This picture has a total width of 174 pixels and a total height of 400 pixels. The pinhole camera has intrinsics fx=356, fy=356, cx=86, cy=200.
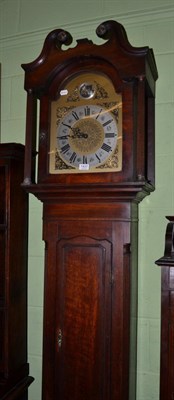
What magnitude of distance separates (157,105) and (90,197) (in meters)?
0.60

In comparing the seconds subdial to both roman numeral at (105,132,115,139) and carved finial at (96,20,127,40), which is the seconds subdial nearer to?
roman numeral at (105,132,115,139)

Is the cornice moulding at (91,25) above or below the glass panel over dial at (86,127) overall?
above

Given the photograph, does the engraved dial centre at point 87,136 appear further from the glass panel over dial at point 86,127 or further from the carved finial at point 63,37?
the carved finial at point 63,37

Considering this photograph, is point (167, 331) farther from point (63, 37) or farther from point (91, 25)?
point (91, 25)

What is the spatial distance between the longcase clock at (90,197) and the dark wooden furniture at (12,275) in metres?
0.20

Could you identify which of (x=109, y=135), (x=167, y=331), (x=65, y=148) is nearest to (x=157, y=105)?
(x=109, y=135)

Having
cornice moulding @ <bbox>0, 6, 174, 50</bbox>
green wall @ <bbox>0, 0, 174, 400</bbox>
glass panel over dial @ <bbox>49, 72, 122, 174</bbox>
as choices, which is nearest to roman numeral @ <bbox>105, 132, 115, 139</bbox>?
glass panel over dial @ <bbox>49, 72, 122, 174</bbox>

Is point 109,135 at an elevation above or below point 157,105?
below

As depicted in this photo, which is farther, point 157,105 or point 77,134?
point 157,105

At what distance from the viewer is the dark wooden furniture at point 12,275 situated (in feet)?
5.29

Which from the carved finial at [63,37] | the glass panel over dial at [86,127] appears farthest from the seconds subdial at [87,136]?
the carved finial at [63,37]

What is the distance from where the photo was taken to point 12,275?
1.65 meters

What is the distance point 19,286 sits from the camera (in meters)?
1.72

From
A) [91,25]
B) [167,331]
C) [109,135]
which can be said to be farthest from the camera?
[91,25]
